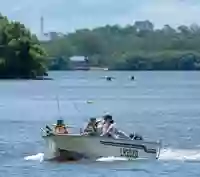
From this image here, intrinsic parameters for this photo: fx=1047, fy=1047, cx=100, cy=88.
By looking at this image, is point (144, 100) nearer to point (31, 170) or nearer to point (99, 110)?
point (99, 110)

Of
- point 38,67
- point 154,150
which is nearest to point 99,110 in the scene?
point 154,150

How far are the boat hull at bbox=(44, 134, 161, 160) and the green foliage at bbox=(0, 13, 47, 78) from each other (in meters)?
124

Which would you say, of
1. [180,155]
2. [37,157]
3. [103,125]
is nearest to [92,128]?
[103,125]

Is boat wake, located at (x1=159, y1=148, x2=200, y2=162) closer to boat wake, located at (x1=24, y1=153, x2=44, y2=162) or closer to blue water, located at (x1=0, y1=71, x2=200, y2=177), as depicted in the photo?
blue water, located at (x1=0, y1=71, x2=200, y2=177)

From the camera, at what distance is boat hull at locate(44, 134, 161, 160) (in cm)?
4253

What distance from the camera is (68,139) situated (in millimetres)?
42719

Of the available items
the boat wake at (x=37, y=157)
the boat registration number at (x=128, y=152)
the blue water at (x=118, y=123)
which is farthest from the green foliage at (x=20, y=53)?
the boat registration number at (x=128, y=152)

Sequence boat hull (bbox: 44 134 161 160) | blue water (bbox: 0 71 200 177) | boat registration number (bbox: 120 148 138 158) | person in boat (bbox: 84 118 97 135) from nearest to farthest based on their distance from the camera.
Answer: blue water (bbox: 0 71 200 177)
person in boat (bbox: 84 118 97 135)
boat hull (bbox: 44 134 161 160)
boat registration number (bbox: 120 148 138 158)

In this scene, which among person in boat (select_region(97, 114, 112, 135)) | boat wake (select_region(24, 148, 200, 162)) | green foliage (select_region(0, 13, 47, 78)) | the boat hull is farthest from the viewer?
green foliage (select_region(0, 13, 47, 78))

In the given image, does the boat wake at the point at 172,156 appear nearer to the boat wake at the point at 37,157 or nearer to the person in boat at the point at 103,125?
the boat wake at the point at 37,157

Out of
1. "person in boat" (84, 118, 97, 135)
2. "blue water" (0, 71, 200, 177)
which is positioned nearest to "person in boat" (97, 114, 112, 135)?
"person in boat" (84, 118, 97, 135)

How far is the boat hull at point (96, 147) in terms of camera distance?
140ft

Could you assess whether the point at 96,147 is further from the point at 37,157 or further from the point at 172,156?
the point at 172,156

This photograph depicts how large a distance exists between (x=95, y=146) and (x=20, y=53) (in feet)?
416
